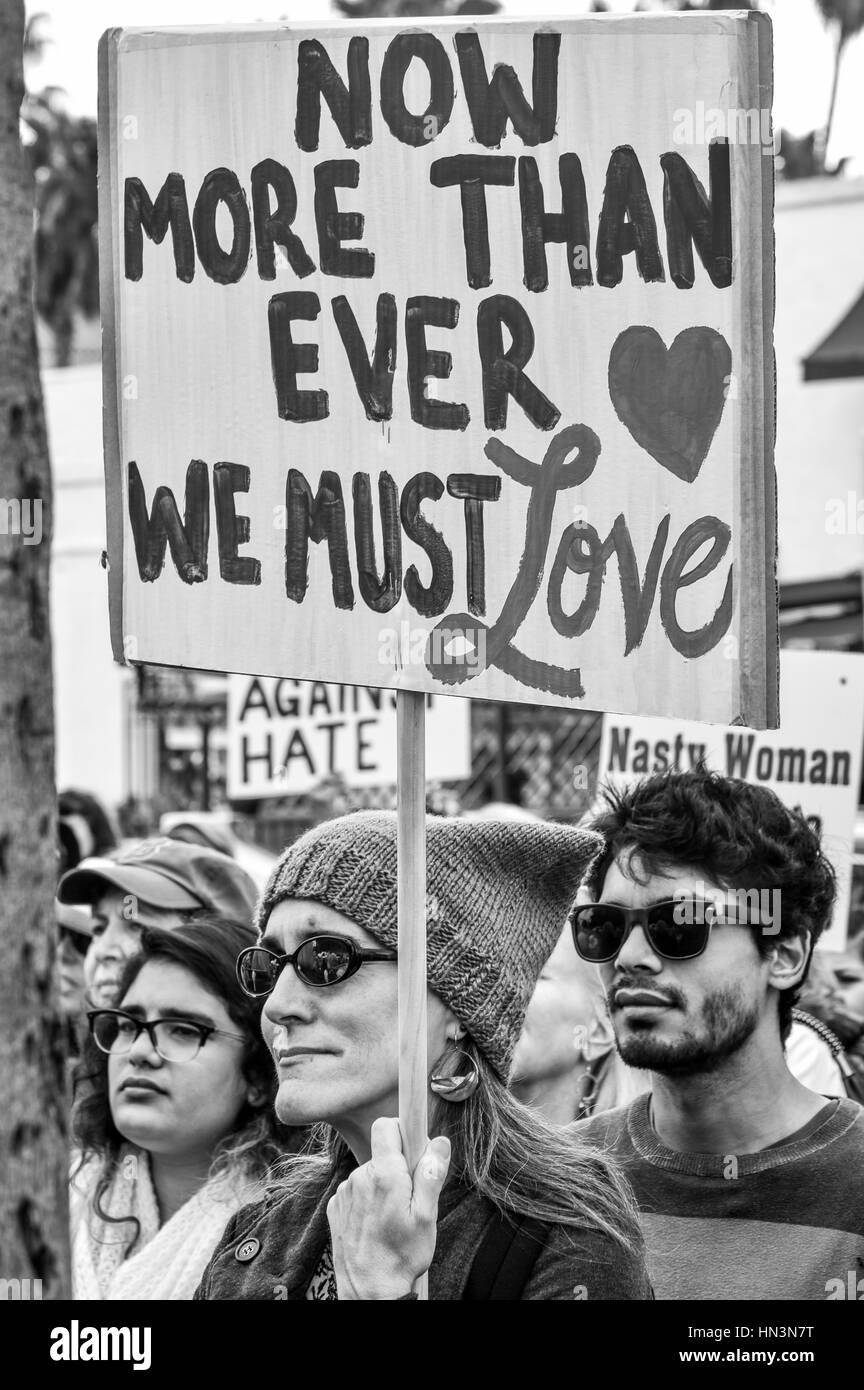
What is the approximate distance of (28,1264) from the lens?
9.70 ft

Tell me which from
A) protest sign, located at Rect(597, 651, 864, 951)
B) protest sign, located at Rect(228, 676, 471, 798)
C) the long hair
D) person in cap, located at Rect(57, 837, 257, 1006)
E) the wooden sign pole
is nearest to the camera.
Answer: the wooden sign pole

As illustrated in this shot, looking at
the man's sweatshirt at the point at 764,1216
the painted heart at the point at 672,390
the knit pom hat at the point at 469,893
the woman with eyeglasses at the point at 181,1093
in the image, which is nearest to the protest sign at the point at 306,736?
the woman with eyeglasses at the point at 181,1093

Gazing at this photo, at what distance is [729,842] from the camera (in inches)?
105

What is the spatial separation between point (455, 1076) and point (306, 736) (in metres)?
3.99

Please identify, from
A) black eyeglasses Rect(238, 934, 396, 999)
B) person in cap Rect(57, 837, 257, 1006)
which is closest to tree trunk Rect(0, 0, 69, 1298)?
person in cap Rect(57, 837, 257, 1006)

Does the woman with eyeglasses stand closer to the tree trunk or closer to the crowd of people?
the crowd of people

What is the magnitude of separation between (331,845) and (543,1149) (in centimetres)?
48

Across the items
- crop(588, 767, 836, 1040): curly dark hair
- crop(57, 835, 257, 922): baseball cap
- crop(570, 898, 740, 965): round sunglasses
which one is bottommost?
crop(57, 835, 257, 922): baseball cap

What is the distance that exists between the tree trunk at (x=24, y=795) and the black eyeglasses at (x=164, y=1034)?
13cm

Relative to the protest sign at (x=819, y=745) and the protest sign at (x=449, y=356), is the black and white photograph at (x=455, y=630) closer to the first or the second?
the protest sign at (x=449, y=356)

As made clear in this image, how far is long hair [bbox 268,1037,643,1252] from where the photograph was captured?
7.21ft

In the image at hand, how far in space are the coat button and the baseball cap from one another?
3.31 ft

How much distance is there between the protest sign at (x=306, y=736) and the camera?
20.2 feet

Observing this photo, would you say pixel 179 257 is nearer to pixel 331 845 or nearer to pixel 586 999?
pixel 331 845
